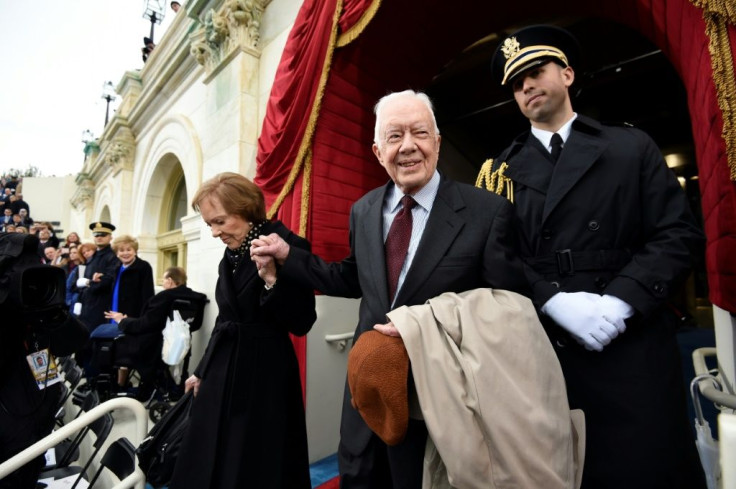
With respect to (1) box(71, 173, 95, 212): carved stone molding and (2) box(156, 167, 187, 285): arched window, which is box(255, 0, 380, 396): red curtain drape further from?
(1) box(71, 173, 95, 212): carved stone molding

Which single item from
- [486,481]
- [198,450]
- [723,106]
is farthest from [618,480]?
[198,450]

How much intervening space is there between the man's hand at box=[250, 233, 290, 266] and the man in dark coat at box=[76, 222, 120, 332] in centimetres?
369

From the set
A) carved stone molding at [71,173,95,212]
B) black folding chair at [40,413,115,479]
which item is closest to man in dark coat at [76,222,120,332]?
black folding chair at [40,413,115,479]

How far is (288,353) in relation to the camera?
1741 millimetres

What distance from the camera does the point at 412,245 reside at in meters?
1.16

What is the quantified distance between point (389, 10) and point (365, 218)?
2115mm

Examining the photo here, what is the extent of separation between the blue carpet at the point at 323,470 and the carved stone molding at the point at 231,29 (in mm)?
3905

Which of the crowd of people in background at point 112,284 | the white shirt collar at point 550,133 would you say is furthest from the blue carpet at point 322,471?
the white shirt collar at point 550,133

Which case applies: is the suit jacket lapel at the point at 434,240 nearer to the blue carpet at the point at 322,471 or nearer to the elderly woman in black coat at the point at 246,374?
the elderly woman in black coat at the point at 246,374

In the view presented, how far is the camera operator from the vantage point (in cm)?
154

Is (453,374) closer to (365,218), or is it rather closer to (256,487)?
(365,218)

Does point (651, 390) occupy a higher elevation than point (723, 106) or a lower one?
lower

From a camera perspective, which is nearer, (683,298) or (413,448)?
(413,448)

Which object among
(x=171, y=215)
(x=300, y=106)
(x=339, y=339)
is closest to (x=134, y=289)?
(x=339, y=339)
